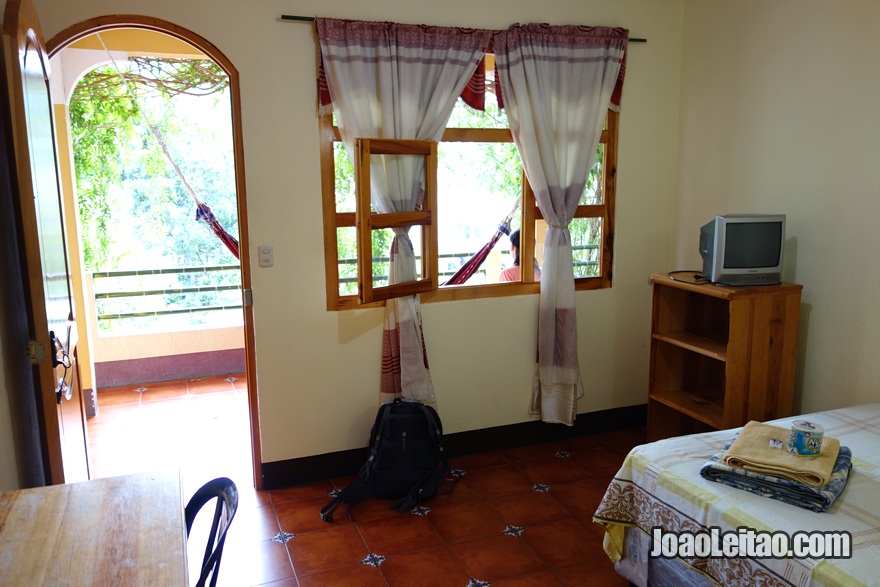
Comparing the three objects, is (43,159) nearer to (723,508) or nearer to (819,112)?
(723,508)

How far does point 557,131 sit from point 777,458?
201 centimetres

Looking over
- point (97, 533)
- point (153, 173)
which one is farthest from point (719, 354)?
point (153, 173)

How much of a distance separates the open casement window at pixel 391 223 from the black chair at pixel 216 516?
151 centimetres

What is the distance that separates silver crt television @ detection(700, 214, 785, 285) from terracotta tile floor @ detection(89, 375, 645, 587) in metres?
1.17

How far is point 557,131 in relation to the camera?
11.2 feet

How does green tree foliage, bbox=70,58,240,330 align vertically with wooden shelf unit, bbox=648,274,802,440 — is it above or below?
above

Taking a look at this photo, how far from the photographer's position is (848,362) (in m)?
2.85

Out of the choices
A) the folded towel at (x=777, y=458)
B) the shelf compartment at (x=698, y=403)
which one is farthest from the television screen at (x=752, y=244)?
the folded towel at (x=777, y=458)

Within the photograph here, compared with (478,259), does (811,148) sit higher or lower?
higher

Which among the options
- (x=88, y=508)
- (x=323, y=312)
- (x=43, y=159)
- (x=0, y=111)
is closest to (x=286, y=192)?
(x=323, y=312)

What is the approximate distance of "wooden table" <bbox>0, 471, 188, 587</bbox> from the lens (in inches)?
48.4

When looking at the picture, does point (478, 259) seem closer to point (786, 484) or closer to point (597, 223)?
point (597, 223)

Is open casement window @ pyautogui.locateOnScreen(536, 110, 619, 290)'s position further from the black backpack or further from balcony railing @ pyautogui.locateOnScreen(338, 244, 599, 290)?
the black backpack

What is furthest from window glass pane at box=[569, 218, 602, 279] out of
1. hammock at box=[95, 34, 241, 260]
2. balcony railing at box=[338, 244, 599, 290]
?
hammock at box=[95, 34, 241, 260]
